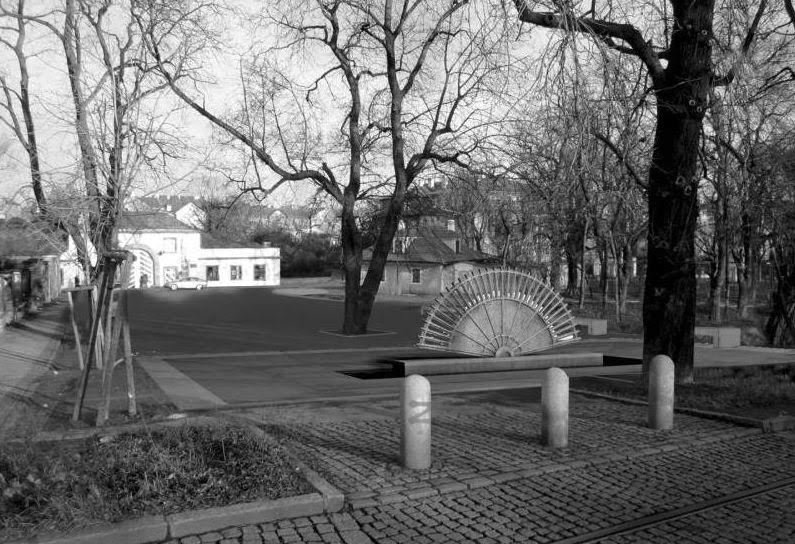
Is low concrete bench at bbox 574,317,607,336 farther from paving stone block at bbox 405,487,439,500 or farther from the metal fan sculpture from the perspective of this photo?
paving stone block at bbox 405,487,439,500

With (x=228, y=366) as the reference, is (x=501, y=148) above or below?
above

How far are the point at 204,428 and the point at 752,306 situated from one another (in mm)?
39464

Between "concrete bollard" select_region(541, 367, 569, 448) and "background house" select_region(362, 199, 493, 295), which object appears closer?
"concrete bollard" select_region(541, 367, 569, 448)

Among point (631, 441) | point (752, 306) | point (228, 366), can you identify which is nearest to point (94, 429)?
point (631, 441)

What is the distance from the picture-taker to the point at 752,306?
40250 mm

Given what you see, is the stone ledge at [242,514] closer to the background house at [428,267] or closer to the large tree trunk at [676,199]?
the large tree trunk at [676,199]

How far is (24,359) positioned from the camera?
673 inches

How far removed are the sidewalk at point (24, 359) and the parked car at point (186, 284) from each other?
120 feet

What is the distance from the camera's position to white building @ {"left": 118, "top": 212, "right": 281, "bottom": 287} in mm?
72938

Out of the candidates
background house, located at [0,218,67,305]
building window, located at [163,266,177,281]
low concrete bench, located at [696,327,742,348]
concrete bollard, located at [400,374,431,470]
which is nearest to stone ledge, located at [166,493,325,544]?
concrete bollard, located at [400,374,431,470]

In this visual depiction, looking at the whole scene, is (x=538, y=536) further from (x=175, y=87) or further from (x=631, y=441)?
(x=175, y=87)

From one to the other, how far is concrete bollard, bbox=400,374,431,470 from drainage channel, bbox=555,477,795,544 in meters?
1.81

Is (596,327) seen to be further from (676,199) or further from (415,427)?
(415,427)

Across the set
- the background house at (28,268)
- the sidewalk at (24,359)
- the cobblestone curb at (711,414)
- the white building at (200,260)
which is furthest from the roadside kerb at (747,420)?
the white building at (200,260)
